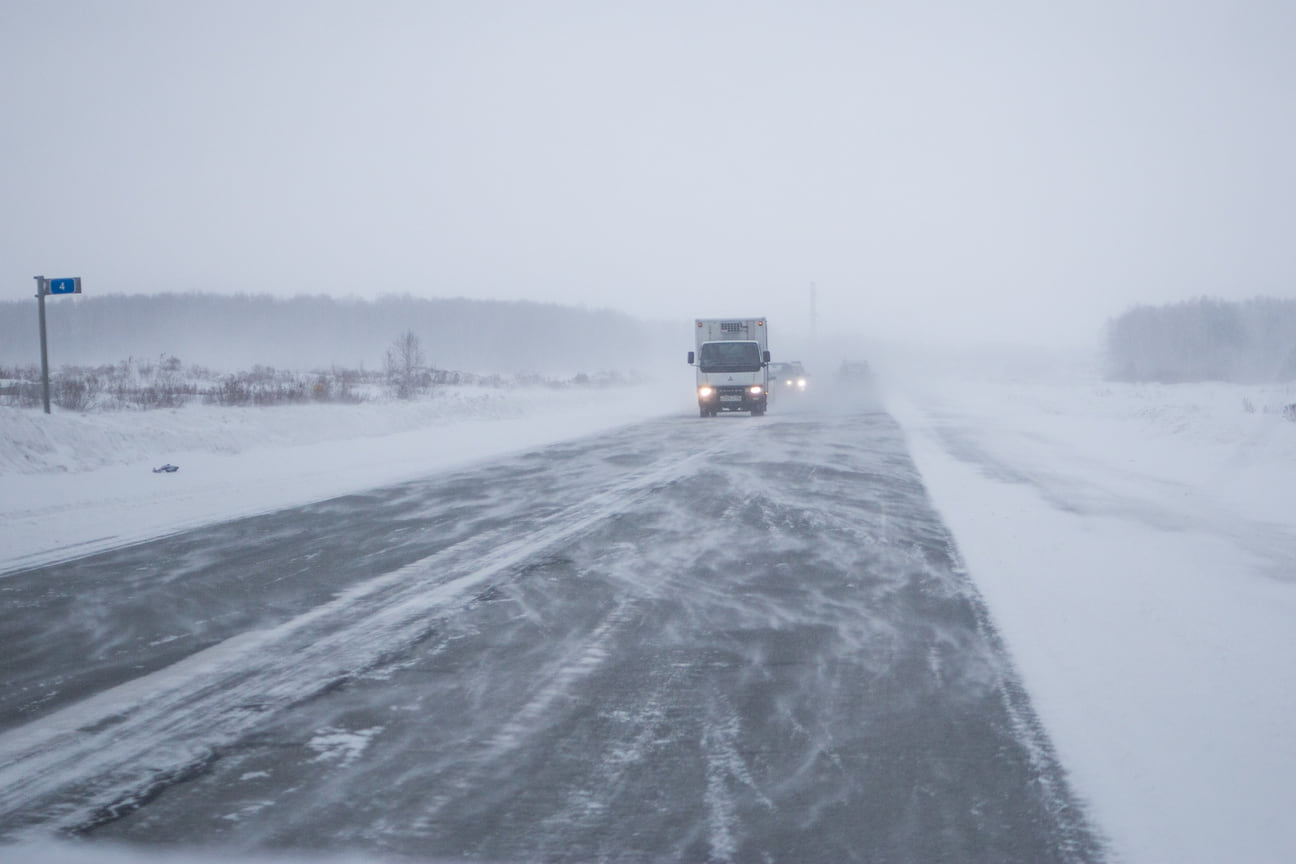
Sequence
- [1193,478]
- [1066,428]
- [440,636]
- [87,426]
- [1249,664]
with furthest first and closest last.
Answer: [1066,428], [87,426], [1193,478], [440,636], [1249,664]

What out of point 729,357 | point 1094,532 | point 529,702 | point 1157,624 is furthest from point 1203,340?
point 529,702

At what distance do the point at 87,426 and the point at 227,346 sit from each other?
152859 millimetres

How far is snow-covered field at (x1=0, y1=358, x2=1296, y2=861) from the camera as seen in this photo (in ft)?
14.4

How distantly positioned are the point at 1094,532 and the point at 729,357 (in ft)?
78.1

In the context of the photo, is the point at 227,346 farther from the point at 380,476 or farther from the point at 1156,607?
the point at 1156,607

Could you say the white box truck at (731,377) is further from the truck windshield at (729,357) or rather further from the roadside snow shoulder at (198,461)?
the roadside snow shoulder at (198,461)

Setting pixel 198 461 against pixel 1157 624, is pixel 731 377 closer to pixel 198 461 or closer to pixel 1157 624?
pixel 198 461

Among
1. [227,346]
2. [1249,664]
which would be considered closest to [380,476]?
[1249,664]

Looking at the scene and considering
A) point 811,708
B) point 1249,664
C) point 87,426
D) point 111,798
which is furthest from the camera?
point 87,426

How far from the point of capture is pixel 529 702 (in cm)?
529

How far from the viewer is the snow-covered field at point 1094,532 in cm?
438

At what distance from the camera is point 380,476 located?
16.7 m

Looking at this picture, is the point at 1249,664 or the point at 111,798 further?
the point at 1249,664

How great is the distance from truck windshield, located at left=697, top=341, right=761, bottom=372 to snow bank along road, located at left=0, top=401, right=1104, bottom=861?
23.7 meters
